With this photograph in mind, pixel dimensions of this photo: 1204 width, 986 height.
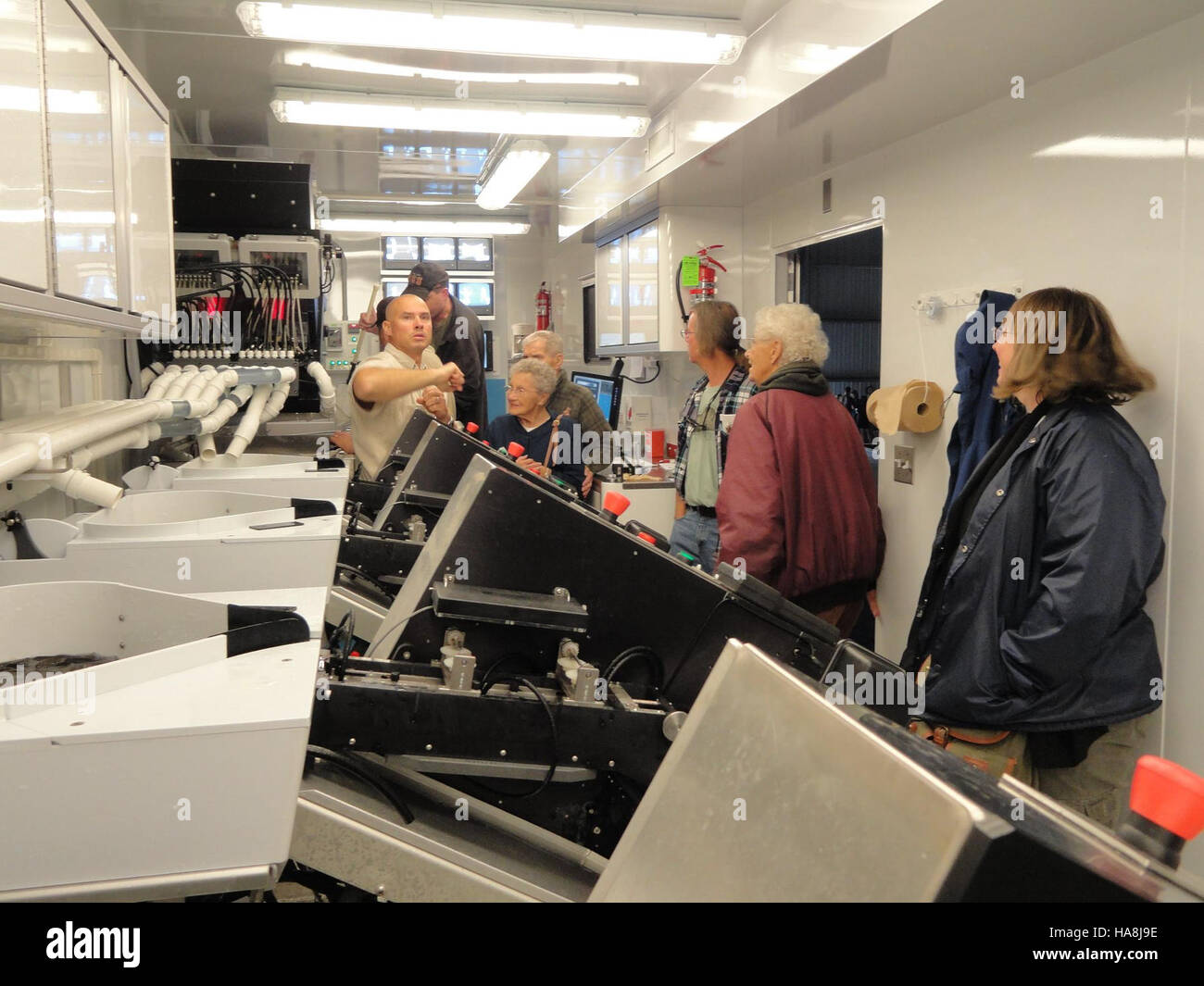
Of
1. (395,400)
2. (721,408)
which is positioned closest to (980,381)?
(721,408)

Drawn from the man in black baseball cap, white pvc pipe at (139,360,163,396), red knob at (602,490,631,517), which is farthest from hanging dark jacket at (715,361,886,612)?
the man in black baseball cap

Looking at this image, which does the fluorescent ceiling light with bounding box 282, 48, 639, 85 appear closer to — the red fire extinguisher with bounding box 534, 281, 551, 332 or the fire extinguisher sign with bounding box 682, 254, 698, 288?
the fire extinguisher sign with bounding box 682, 254, 698, 288

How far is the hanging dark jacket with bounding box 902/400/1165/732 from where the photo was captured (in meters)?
1.97

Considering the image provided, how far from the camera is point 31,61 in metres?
1.49

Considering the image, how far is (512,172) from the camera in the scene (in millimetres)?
5359

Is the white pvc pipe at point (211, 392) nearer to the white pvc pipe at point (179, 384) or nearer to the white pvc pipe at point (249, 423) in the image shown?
the white pvc pipe at point (179, 384)

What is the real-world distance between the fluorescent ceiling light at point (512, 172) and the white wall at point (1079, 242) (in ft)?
4.98

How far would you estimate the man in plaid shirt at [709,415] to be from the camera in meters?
3.57

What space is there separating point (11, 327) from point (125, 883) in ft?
5.54

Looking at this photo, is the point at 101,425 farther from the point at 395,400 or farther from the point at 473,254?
the point at 473,254

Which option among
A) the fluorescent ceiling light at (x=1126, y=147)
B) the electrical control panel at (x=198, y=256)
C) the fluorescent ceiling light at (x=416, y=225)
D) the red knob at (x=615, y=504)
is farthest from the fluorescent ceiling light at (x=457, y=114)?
the fluorescent ceiling light at (x=416, y=225)

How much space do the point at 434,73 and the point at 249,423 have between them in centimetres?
174

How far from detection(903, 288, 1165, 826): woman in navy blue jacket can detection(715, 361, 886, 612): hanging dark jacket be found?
0.69 m
